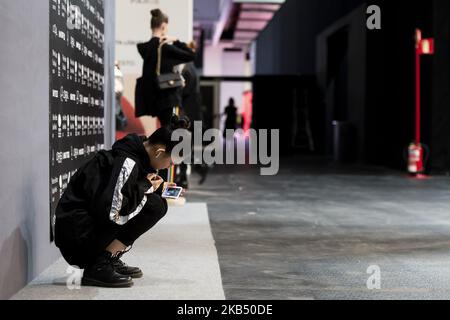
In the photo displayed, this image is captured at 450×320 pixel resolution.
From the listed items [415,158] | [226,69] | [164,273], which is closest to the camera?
[164,273]

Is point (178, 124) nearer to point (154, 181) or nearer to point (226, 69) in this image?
point (154, 181)

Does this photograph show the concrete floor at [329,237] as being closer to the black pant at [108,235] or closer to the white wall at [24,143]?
the black pant at [108,235]

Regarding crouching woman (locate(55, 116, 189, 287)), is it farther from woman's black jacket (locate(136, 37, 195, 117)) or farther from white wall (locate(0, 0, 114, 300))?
woman's black jacket (locate(136, 37, 195, 117))

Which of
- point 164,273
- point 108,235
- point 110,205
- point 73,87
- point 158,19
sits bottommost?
point 164,273

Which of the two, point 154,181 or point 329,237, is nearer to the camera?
point 154,181

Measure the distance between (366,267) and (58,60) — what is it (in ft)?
6.65

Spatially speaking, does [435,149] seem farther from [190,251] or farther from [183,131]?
[183,131]

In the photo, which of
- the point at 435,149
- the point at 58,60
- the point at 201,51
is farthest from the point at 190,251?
the point at 201,51

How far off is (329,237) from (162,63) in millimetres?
2460

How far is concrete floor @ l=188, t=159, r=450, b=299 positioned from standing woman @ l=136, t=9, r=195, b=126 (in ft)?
3.34

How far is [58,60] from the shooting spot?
14.6ft

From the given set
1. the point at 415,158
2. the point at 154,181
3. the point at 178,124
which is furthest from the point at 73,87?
the point at 415,158

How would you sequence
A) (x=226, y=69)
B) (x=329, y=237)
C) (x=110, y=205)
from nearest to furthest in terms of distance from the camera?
1. (x=110, y=205)
2. (x=329, y=237)
3. (x=226, y=69)

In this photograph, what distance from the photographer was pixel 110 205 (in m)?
3.71
